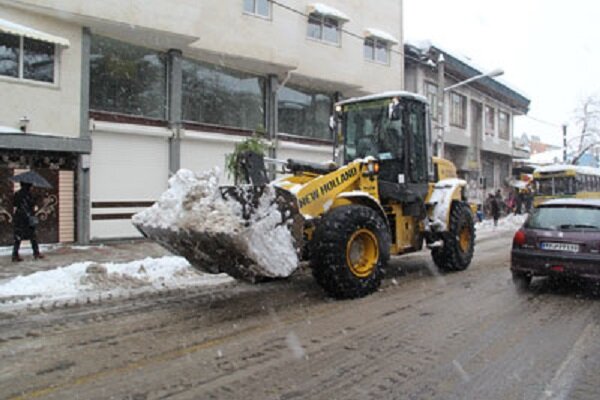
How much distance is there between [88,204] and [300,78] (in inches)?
369

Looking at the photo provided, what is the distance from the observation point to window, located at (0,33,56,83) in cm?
1342

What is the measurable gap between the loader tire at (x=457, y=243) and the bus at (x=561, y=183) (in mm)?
18350

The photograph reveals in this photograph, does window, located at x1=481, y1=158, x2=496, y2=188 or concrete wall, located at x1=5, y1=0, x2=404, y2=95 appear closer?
concrete wall, located at x1=5, y1=0, x2=404, y2=95

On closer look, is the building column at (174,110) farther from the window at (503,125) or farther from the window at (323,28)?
the window at (503,125)

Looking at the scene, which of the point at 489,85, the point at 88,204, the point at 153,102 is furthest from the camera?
the point at 489,85

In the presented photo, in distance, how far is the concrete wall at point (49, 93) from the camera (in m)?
13.3

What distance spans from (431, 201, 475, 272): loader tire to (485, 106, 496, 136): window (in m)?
26.9

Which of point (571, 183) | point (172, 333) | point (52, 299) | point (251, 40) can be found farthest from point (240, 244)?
point (571, 183)

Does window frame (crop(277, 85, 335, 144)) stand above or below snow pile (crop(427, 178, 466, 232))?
above

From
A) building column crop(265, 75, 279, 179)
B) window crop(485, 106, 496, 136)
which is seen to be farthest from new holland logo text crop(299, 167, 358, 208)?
window crop(485, 106, 496, 136)

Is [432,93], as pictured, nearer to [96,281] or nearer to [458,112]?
[458,112]

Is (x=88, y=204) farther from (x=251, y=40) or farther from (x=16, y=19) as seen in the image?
(x=251, y=40)

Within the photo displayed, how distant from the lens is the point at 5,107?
43.4ft

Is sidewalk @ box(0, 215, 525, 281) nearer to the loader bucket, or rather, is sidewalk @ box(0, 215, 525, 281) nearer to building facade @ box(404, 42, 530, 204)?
the loader bucket
